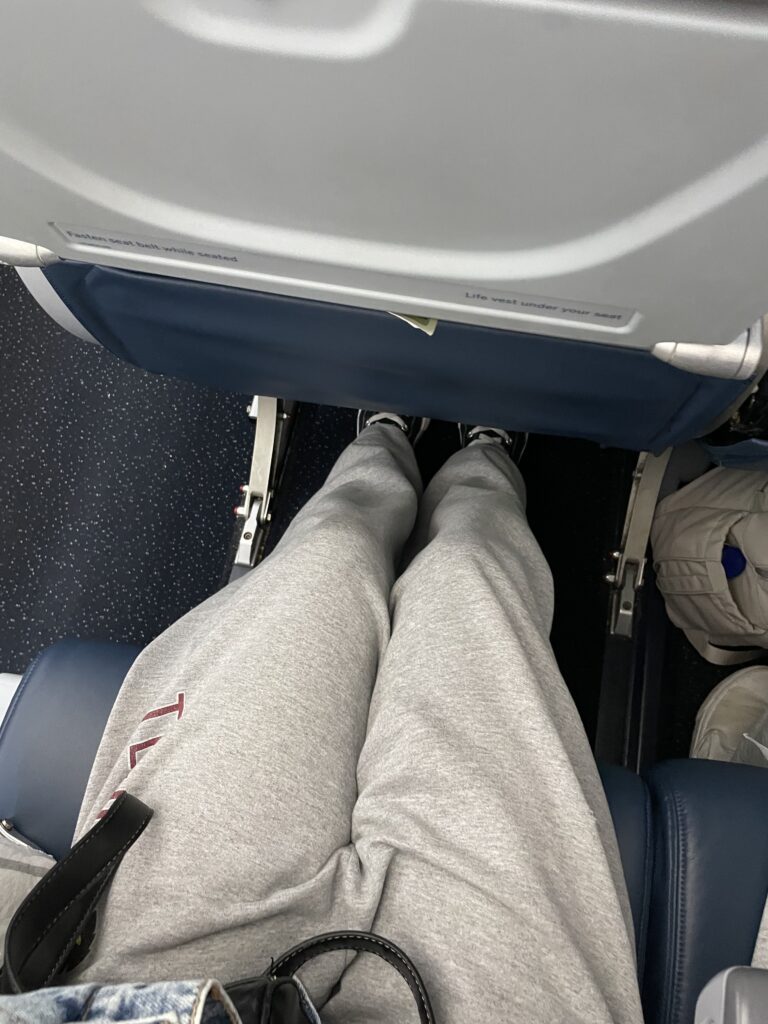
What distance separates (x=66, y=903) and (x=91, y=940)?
0.05 metres

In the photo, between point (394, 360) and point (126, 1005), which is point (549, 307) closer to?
point (394, 360)

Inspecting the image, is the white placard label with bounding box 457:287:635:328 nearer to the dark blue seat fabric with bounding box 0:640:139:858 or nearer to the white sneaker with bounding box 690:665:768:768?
the dark blue seat fabric with bounding box 0:640:139:858

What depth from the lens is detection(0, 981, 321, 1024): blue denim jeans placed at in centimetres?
33

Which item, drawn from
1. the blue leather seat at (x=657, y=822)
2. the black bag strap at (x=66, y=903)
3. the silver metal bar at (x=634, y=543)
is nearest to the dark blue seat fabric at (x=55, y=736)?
the blue leather seat at (x=657, y=822)

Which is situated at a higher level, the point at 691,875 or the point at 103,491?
the point at 103,491

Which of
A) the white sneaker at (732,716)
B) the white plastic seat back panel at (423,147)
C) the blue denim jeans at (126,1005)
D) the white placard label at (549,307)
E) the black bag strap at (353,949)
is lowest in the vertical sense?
the black bag strap at (353,949)

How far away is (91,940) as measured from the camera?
0.48 metres

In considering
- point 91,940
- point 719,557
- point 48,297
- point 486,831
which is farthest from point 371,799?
point 719,557

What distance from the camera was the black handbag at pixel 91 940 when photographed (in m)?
0.41

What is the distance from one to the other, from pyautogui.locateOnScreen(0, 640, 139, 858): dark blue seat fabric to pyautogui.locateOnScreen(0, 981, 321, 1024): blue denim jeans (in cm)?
27

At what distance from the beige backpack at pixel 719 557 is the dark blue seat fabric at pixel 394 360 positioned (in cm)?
27

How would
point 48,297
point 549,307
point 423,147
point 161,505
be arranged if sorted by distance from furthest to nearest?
point 161,505 < point 48,297 < point 549,307 < point 423,147

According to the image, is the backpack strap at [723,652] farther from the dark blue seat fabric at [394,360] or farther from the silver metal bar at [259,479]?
the silver metal bar at [259,479]

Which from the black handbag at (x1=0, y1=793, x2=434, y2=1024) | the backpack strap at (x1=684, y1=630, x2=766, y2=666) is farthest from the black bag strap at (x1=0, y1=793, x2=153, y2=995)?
the backpack strap at (x1=684, y1=630, x2=766, y2=666)
